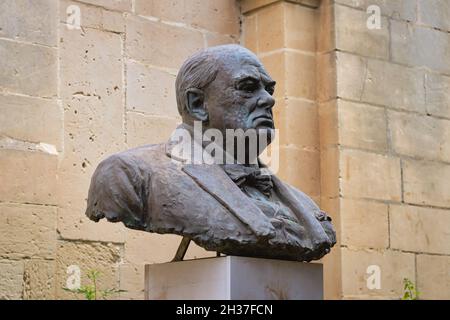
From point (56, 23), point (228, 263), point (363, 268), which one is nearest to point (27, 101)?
point (56, 23)

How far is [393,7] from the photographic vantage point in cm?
760

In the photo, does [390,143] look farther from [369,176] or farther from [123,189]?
[123,189]

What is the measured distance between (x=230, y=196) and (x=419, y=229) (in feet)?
9.53

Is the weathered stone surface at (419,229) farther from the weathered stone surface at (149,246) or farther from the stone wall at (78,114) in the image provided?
the weathered stone surface at (149,246)

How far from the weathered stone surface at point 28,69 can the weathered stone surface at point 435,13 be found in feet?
8.83

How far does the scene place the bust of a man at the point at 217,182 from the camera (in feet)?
15.5

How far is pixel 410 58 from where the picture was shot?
25.0 ft

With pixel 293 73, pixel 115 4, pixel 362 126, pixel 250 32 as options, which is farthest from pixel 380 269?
pixel 115 4

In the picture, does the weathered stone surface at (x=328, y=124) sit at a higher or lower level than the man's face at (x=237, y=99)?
higher

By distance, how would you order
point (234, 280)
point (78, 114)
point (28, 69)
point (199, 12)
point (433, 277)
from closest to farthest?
point (234, 280) → point (28, 69) → point (78, 114) → point (199, 12) → point (433, 277)

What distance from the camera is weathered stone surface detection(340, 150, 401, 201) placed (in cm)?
709

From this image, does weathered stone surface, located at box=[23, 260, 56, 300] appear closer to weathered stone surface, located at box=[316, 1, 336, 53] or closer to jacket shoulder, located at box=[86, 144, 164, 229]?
jacket shoulder, located at box=[86, 144, 164, 229]

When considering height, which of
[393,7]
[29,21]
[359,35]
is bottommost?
[29,21]

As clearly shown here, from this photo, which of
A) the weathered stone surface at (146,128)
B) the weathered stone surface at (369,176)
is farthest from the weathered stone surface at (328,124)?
the weathered stone surface at (146,128)
